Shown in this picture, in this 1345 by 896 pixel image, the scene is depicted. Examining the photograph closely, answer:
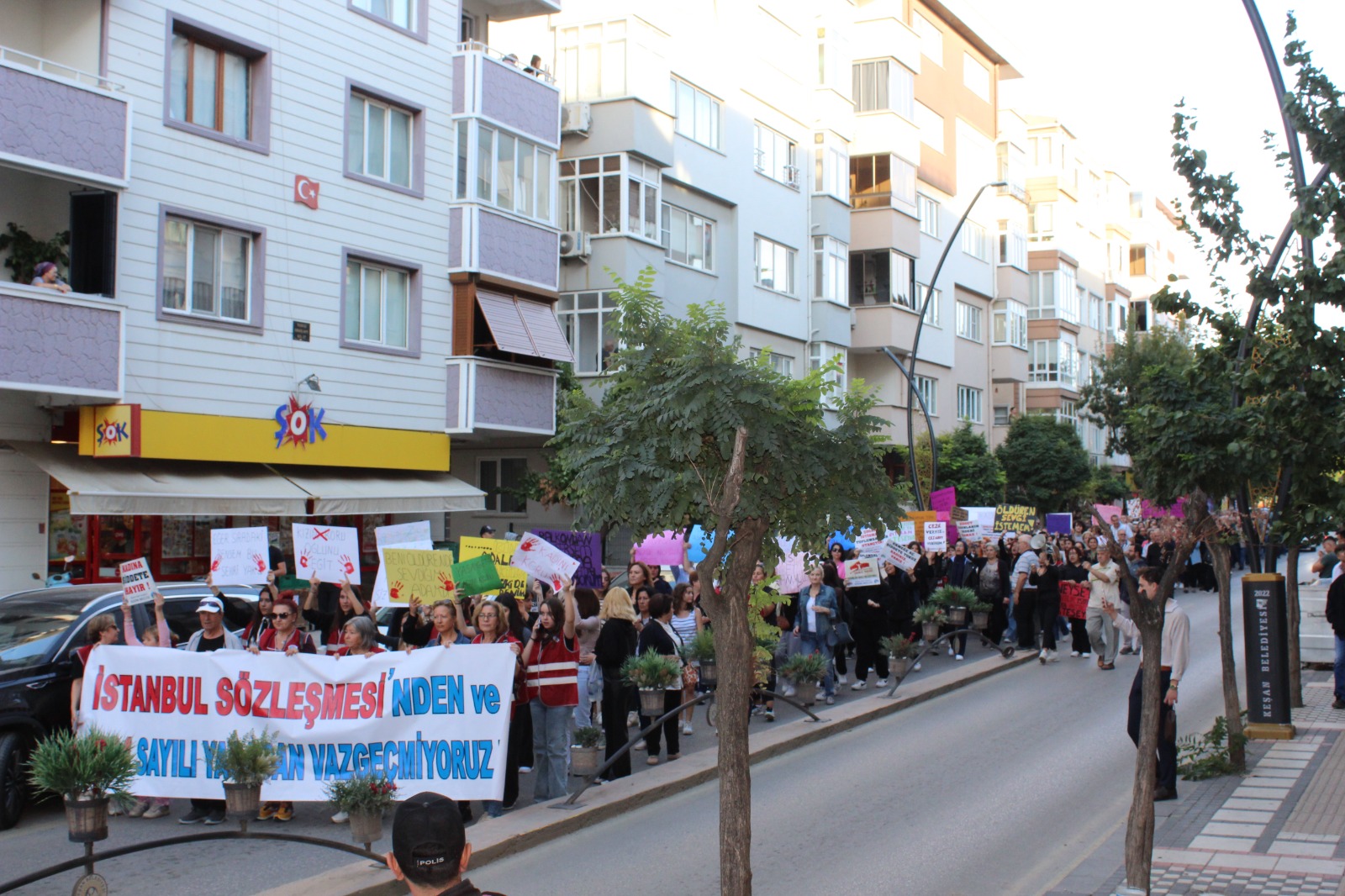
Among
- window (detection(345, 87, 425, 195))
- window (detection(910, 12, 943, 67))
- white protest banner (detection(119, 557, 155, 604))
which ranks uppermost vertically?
window (detection(910, 12, 943, 67))

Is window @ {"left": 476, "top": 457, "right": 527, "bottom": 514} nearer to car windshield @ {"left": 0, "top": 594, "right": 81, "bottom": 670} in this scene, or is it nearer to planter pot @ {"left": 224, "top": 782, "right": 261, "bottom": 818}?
car windshield @ {"left": 0, "top": 594, "right": 81, "bottom": 670}

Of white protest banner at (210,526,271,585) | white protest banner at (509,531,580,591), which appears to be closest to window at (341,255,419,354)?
white protest banner at (210,526,271,585)

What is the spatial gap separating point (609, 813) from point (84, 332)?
11.8m

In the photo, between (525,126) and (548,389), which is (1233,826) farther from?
(525,126)

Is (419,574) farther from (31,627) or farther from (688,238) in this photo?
(688,238)

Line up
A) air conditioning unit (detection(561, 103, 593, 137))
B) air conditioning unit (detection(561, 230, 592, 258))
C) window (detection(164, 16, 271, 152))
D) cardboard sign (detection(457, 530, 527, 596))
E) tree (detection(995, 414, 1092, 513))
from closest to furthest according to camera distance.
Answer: cardboard sign (detection(457, 530, 527, 596)) → window (detection(164, 16, 271, 152)) → air conditioning unit (detection(561, 230, 592, 258)) → air conditioning unit (detection(561, 103, 593, 137)) → tree (detection(995, 414, 1092, 513))

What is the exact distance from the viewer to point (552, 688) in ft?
35.4

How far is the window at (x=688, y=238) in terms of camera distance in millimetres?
33031

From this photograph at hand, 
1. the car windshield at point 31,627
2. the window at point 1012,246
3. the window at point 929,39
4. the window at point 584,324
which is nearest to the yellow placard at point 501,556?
the car windshield at point 31,627

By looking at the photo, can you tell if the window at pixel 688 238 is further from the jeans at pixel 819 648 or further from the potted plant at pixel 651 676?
the potted plant at pixel 651 676

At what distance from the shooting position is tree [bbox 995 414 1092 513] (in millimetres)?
50438

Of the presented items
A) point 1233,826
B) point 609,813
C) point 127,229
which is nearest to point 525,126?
point 127,229

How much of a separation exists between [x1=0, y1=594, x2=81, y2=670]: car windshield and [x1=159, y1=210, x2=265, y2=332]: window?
983 centimetres

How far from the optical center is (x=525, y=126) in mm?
27297
